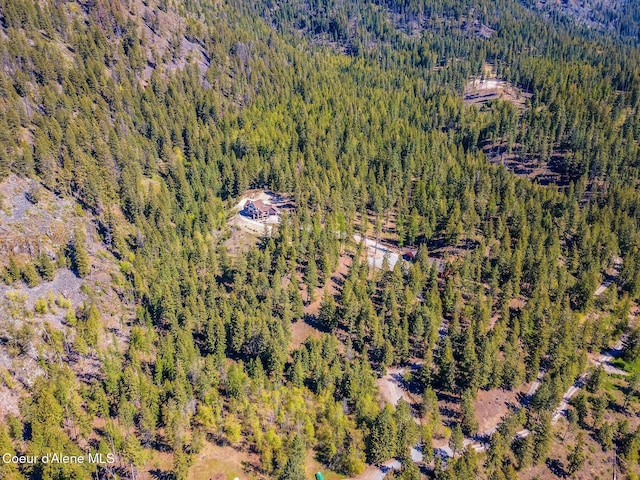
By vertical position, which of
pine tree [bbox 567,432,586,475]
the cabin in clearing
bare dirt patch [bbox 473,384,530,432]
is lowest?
bare dirt patch [bbox 473,384,530,432]

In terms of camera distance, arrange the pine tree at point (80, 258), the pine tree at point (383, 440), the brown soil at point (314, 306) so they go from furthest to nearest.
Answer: the brown soil at point (314, 306), the pine tree at point (80, 258), the pine tree at point (383, 440)

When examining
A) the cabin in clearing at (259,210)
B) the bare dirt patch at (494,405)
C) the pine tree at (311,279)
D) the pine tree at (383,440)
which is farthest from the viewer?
the cabin in clearing at (259,210)

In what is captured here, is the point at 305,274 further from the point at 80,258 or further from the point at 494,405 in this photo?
the point at 80,258

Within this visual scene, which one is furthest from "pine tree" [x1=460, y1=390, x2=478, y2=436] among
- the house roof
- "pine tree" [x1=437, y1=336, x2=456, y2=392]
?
the house roof

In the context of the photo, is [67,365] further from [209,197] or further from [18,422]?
[209,197]

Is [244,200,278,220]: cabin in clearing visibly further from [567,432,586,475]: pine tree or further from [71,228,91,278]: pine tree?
[567,432,586,475]: pine tree

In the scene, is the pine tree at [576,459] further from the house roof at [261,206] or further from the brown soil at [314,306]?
the house roof at [261,206]

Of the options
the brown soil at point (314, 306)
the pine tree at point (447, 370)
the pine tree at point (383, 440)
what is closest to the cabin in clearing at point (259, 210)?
the brown soil at point (314, 306)

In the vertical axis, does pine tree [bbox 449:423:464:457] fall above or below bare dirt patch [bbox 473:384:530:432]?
above
